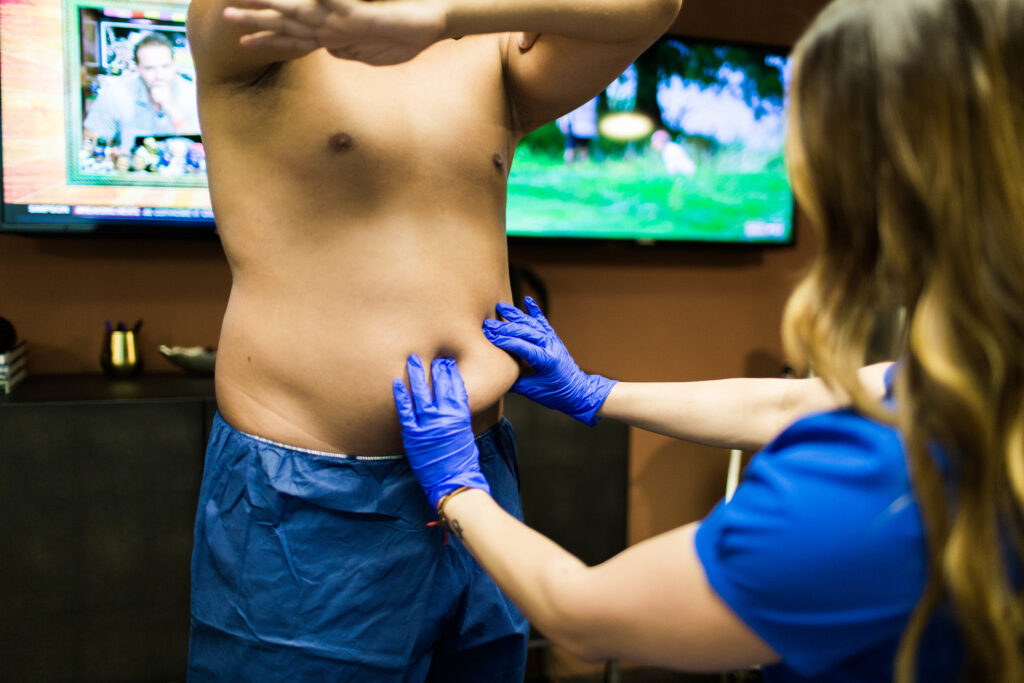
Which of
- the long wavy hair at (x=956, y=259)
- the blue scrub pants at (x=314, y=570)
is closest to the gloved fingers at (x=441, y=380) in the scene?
the blue scrub pants at (x=314, y=570)

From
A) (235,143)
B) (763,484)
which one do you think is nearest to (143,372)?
(235,143)

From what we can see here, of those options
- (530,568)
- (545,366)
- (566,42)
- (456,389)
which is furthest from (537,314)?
(530,568)

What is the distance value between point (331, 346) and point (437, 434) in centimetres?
16

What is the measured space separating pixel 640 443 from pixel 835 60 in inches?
77.4

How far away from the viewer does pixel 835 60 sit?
0.57m

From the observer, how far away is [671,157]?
2199mm

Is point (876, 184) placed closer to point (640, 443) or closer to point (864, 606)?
point (864, 606)

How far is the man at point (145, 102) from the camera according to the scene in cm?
171

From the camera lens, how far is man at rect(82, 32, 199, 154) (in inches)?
67.2

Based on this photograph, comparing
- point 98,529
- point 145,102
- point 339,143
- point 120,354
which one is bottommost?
point 98,529

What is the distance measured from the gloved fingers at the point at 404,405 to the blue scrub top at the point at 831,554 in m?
0.37

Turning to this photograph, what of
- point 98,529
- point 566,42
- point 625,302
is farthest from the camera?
point 625,302

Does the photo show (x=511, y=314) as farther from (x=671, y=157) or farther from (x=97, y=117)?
(x=671, y=157)

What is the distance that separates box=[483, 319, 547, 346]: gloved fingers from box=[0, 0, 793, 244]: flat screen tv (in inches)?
43.5
